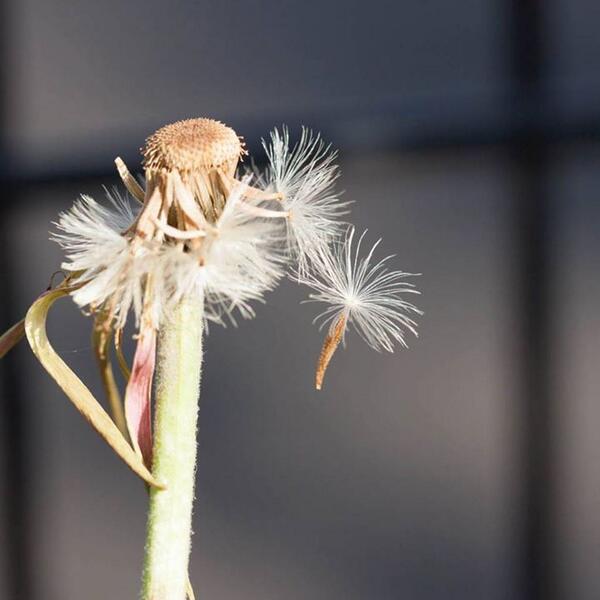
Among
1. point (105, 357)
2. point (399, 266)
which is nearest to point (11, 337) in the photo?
point (105, 357)

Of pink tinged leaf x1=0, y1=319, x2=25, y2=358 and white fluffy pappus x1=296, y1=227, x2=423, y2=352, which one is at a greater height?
white fluffy pappus x1=296, y1=227, x2=423, y2=352

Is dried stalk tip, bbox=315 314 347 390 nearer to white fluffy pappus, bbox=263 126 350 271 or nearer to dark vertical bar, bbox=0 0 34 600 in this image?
white fluffy pappus, bbox=263 126 350 271

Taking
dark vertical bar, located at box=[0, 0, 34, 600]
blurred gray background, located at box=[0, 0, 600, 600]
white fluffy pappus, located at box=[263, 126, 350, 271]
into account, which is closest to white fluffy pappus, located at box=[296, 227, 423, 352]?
white fluffy pappus, located at box=[263, 126, 350, 271]

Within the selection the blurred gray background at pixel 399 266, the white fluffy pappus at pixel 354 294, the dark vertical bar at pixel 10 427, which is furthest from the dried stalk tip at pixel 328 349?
the dark vertical bar at pixel 10 427

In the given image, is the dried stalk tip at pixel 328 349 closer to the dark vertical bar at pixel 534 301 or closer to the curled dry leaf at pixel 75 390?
the curled dry leaf at pixel 75 390

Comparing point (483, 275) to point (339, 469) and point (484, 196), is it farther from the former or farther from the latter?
point (339, 469)

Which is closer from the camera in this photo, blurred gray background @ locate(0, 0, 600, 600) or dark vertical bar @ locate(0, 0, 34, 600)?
blurred gray background @ locate(0, 0, 600, 600)

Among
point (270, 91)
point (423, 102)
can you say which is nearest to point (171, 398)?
point (423, 102)
